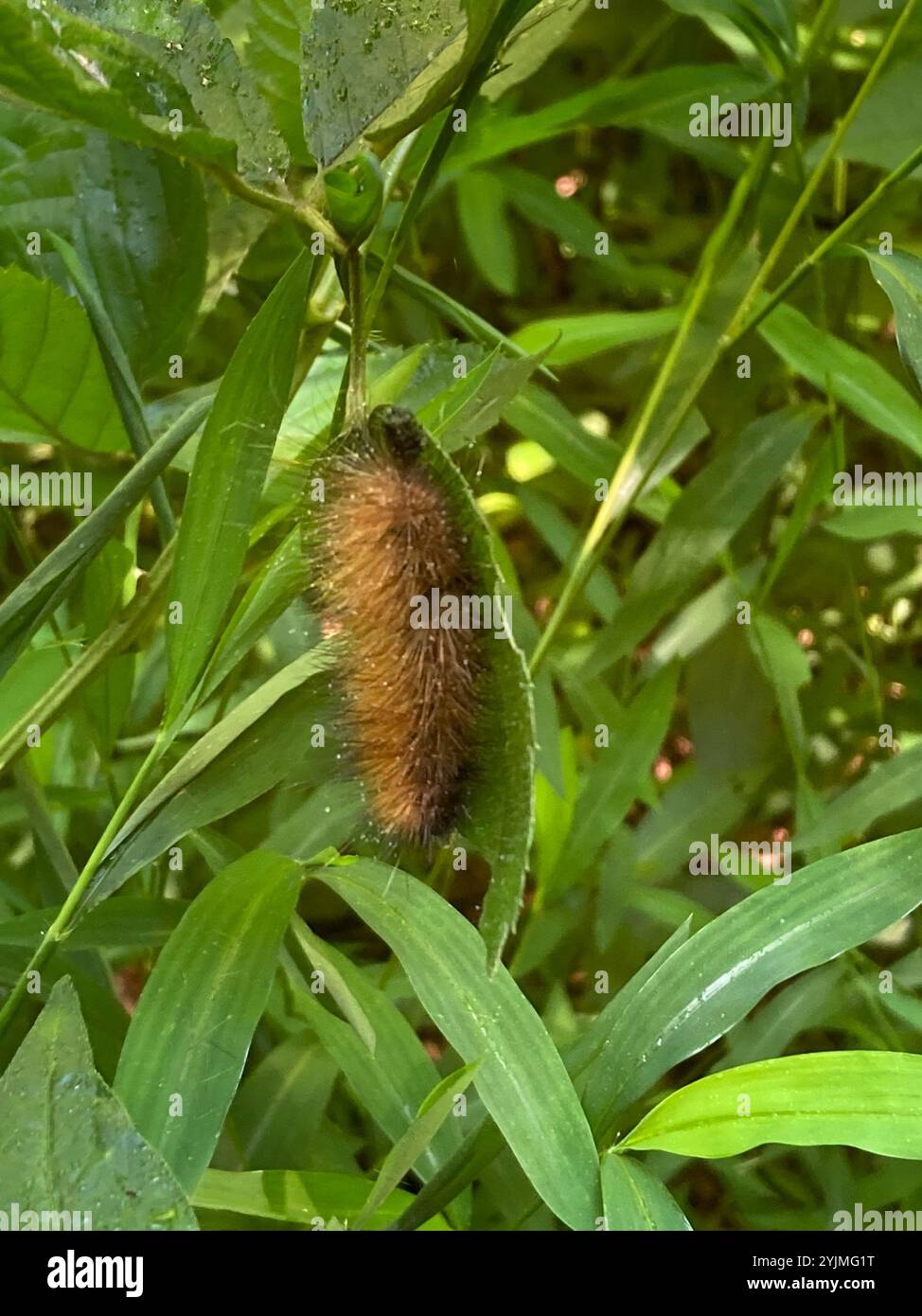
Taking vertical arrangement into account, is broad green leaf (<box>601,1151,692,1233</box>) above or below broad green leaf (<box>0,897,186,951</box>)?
below

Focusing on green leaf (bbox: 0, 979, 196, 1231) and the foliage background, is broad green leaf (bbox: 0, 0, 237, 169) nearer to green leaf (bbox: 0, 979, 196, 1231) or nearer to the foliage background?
the foliage background

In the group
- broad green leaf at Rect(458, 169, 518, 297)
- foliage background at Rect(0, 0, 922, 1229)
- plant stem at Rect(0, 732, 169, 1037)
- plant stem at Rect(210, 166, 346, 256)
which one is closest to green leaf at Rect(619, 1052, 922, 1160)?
foliage background at Rect(0, 0, 922, 1229)

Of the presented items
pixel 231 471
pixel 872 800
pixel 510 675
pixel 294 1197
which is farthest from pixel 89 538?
pixel 872 800

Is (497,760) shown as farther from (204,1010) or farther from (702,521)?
(702,521)

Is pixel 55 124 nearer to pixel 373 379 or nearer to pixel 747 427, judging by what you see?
pixel 373 379
